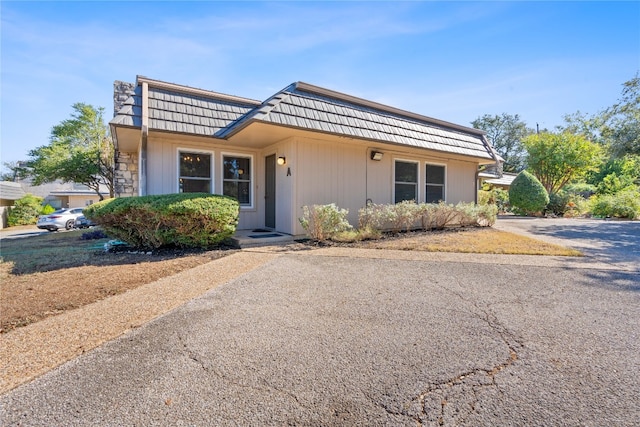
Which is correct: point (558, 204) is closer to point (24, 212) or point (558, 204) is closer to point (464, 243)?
point (464, 243)

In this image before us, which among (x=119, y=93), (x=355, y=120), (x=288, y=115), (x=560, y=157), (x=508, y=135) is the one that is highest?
(x=508, y=135)

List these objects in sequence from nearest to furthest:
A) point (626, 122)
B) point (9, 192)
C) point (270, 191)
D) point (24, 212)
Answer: point (270, 191) < point (626, 122) < point (24, 212) < point (9, 192)

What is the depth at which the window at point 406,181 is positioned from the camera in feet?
31.4

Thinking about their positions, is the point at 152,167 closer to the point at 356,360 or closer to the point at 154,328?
the point at 154,328

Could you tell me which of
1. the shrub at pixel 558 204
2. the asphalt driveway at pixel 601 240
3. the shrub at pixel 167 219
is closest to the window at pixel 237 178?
the shrub at pixel 167 219

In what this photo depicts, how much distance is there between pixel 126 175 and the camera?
10289 mm

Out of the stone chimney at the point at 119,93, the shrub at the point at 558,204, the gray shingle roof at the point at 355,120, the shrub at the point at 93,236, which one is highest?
the stone chimney at the point at 119,93

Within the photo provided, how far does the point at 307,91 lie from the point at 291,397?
729cm

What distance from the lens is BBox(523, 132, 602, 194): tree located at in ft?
52.0

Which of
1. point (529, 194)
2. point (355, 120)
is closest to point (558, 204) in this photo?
point (529, 194)

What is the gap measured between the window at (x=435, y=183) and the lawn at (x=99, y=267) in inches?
94.7

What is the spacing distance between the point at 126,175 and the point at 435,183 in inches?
431

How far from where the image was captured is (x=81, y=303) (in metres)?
3.48

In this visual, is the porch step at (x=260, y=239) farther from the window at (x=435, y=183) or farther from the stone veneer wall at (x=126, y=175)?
the window at (x=435, y=183)
